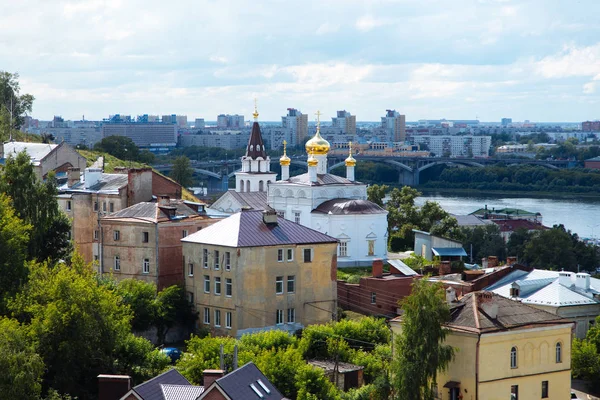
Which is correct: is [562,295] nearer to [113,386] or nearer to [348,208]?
[348,208]

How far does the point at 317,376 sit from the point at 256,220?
8361mm

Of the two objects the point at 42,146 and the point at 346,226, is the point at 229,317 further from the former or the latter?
the point at 42,146

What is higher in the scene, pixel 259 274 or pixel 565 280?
pixel 259 274

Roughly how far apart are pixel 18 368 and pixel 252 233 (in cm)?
1012

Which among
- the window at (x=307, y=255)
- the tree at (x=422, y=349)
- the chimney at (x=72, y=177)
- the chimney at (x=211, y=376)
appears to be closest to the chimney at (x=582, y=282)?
the window at (x=307, y=255)

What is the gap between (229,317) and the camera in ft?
102

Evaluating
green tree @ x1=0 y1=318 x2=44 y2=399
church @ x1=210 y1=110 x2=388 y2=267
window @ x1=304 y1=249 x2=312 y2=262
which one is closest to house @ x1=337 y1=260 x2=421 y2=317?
window @ x1=304 y1=249 x2=312 y2=262

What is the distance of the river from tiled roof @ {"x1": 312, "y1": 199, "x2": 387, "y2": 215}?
35.4 meters

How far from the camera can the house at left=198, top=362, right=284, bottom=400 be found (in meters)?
19.7

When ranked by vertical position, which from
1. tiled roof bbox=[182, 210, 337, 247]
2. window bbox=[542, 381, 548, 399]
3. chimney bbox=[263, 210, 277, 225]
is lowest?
window bbox=[542, 381, 548, 399]

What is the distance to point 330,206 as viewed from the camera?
43781 mm

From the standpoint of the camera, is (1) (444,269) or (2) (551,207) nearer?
(1) (444,269)

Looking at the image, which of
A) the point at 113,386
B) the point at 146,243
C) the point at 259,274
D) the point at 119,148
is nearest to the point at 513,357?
the point at 259,274

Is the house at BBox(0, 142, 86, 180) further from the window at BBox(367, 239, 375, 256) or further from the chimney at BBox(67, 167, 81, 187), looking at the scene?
the window at BBox(367, 239, 375, 256)
